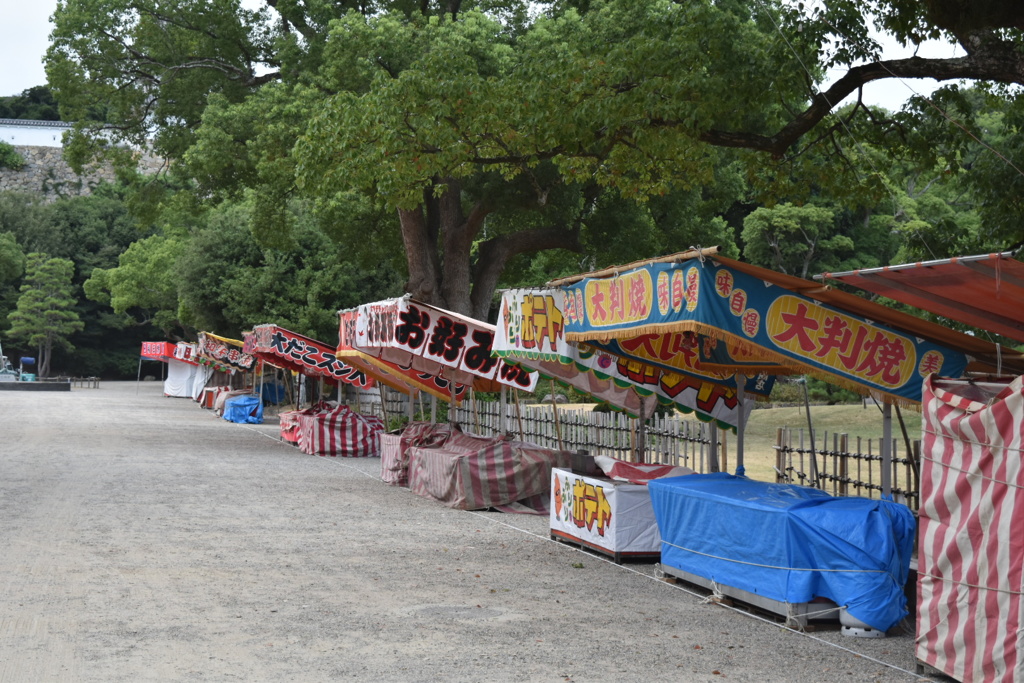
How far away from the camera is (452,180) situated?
2462cm

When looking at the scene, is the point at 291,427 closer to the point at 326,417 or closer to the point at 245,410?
the point at 326,417

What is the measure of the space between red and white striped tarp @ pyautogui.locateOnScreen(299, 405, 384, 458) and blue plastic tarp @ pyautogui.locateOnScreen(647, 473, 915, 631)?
16608 mm

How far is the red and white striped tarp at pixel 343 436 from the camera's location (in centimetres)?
2462

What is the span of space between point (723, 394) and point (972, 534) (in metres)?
5.51

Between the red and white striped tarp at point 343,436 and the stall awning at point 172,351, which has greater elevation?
the stall awning at point 172,351

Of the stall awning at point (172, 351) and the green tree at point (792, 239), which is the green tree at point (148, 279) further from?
the green tree at point (792, 239)

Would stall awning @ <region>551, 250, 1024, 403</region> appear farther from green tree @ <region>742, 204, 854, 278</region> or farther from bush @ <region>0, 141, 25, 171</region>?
bush @ <region>0, 141, 25, 171</region>

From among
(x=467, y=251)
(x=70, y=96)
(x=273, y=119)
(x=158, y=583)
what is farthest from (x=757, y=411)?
(x=158, y=583)

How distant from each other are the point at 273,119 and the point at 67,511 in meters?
13.4

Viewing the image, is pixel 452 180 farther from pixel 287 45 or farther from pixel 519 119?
pixel 519 119

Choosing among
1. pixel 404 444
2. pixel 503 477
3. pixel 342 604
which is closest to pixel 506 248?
pixel 404 444

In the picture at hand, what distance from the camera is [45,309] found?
3164 inches

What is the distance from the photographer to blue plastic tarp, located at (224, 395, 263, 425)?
38.0 meters

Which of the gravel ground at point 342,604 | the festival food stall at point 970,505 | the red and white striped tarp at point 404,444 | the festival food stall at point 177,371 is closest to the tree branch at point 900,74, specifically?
the festival food stall at point 970,505
